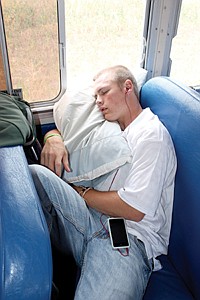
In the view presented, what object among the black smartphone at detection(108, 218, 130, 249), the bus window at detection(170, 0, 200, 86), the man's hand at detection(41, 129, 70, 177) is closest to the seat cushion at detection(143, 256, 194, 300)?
the black smartphone at detection(108, 218, 130, 249)

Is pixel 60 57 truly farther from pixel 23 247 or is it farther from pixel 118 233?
pixel 23 247

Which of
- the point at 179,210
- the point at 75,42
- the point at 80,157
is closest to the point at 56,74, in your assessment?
the point at 75,42

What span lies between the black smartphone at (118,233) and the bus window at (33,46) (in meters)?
0.88

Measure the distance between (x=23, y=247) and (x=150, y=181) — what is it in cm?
59

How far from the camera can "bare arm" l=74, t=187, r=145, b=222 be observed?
1111 millimetres

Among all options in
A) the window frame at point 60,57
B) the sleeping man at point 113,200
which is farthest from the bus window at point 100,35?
the sleeping man at point 113,200

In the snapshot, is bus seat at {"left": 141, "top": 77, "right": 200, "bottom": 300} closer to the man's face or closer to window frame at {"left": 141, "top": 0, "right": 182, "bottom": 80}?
the man's face

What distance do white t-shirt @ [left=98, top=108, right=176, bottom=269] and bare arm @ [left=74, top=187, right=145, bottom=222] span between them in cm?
3

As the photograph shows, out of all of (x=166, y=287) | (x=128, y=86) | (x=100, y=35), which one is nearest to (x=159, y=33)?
(x=100, y=35)

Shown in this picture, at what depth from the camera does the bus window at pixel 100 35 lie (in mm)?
1522

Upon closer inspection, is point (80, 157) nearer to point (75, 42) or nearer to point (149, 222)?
point (149, 222)

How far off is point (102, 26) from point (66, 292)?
1.39 meters

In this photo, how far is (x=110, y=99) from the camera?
4.49 feet

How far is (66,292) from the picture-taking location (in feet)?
3.93
